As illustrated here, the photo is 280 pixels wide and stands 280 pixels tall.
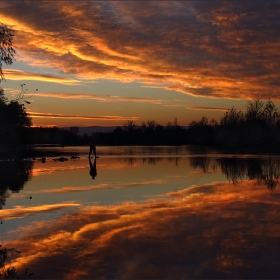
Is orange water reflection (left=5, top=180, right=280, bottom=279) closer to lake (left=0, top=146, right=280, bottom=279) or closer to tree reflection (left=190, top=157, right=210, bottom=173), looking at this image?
lake (left=0, top=146, right=280, bottom=279)

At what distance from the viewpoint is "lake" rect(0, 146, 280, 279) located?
26.8 ft

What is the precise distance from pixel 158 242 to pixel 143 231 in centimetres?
117

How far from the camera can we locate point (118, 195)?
17.8 meters

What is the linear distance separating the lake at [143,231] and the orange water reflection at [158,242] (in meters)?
0.02

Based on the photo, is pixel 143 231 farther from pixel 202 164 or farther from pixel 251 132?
pixel 251 132

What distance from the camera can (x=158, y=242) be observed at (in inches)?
397

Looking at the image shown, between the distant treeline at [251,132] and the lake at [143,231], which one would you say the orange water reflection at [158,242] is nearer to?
the lake at [143,231]

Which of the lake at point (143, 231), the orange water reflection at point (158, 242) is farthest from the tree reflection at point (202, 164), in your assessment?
the orange water reflection at point (158, 242)

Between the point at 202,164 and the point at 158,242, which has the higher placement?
the point at 202,164

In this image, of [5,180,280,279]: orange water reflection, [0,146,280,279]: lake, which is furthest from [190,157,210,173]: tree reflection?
[5,180,280,279]: orange water reflection

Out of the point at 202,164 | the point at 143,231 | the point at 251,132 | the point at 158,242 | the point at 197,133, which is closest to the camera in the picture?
the point at 158,242

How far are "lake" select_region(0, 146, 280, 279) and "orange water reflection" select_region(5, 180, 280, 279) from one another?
17mm

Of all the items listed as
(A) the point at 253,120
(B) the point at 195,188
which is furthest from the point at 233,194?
(A) the point at 253,120

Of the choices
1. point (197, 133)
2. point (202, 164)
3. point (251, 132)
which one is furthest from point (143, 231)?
point (197, 133)
